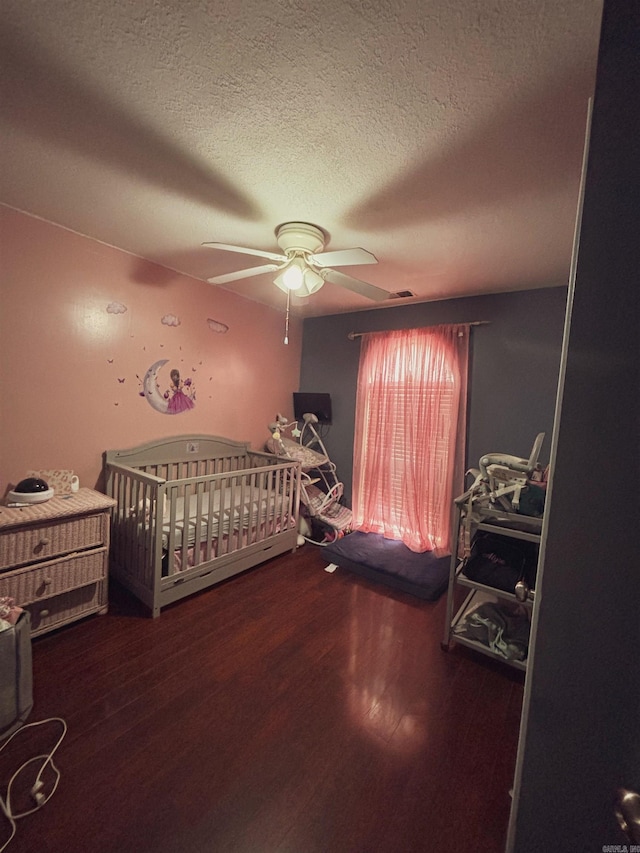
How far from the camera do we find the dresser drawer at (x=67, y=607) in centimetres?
170

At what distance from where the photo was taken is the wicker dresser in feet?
5.20

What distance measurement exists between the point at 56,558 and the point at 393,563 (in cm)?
221

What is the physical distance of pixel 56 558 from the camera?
1.73m

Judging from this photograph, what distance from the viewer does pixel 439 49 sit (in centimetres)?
91

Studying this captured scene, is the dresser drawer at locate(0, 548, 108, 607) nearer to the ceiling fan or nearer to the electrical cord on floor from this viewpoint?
the electrical cord on floor

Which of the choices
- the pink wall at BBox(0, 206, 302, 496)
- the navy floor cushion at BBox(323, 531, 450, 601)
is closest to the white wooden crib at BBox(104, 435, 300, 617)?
the pink wall at BBox(0, 206, 302, 496)

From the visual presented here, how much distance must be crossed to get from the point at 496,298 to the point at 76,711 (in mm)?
3636

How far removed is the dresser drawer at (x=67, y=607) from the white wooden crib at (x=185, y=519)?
202 mm

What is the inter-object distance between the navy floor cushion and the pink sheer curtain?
18 cm

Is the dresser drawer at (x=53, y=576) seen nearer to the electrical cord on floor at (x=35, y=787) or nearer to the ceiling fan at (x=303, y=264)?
the electrical cord on floor at (x=35, y=787)

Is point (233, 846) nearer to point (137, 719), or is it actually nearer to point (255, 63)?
point (137, 719)

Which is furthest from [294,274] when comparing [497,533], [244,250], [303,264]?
[497,533]

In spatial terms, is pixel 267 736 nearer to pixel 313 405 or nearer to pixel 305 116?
pixel 305 116

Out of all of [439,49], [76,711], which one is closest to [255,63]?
[439,49]
